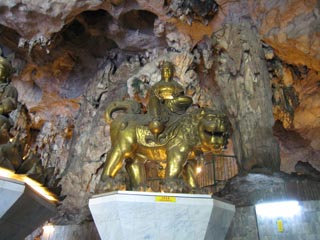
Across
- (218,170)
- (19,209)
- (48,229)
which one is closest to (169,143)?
(19,209)

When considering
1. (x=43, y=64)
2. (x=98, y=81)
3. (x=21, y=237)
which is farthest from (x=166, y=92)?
(x=43, y=64)

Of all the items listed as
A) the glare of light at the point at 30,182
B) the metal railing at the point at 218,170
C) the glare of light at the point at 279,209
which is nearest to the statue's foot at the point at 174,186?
the glare of light at the point at 30,182

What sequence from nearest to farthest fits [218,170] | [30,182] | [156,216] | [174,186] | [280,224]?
[156,216] → [174,186] → [30,182] → [280,224] → [218,170]

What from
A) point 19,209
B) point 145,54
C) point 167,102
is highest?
point 145,54

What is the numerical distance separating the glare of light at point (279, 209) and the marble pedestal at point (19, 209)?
2230mm

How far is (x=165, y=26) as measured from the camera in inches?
228

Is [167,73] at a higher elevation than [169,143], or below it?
higher

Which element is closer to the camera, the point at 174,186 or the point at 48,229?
the point at 174,186

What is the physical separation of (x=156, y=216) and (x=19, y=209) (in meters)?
1.16

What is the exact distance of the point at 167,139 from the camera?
2139mm

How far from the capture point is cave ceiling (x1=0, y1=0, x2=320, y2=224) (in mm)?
5090

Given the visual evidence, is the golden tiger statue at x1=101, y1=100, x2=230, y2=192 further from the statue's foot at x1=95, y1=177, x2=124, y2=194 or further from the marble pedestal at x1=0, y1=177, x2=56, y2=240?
the marble pedestal at x1=0, y1=177, x2=56, y2=240

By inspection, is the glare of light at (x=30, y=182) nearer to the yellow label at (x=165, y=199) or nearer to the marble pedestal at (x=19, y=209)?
the marble pedestal at (x=19, y=209)

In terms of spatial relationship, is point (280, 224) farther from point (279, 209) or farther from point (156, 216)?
point (156, 216)
